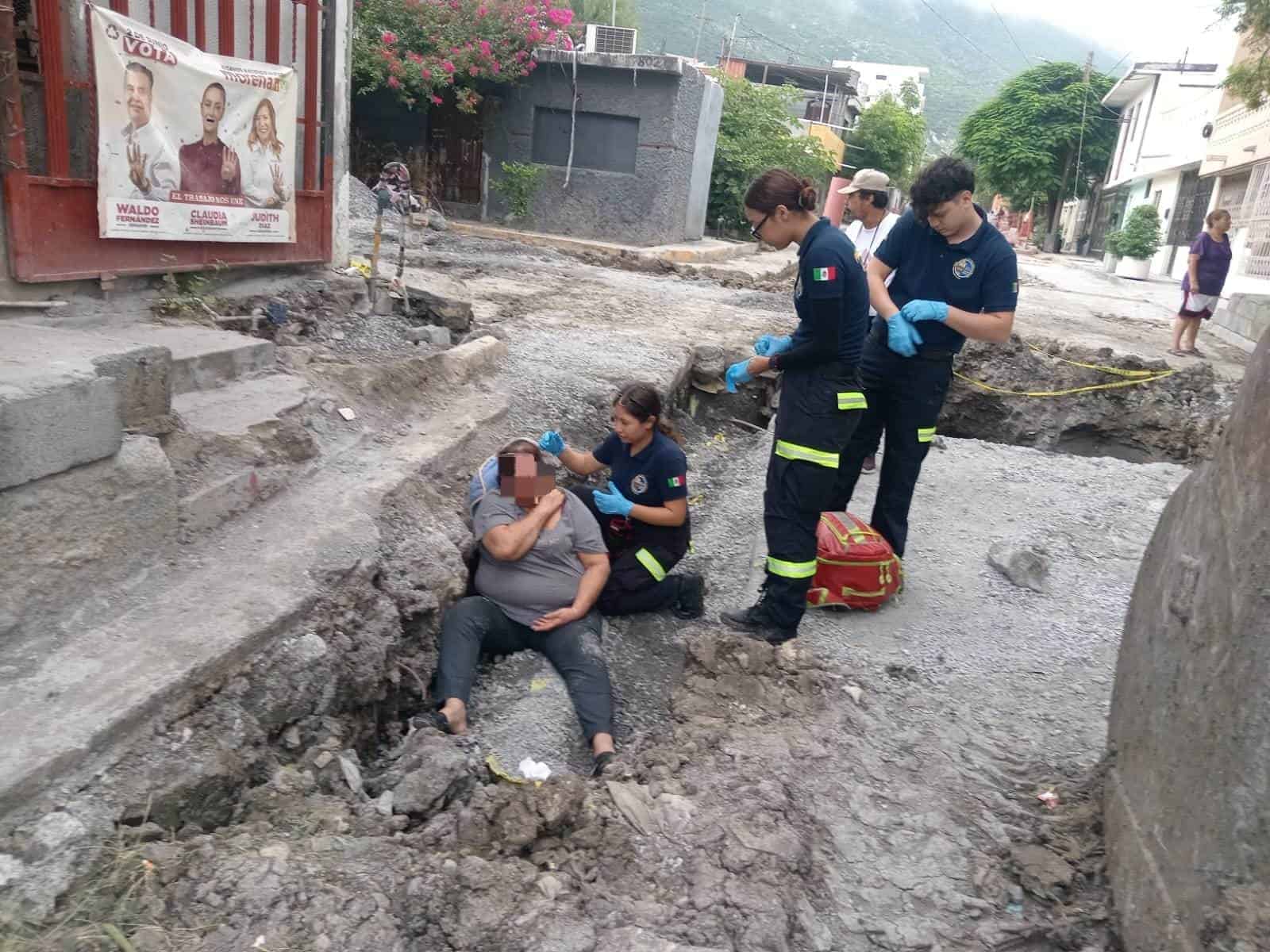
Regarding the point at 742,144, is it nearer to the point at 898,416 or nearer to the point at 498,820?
the point at 898,416

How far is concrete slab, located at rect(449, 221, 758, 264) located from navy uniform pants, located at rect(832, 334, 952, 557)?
31.2 ft

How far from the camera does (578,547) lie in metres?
Result: 3.58

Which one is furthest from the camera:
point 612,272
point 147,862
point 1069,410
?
point 612,272

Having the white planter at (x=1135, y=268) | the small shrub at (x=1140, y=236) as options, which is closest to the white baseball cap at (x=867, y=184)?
the white planter at (x=1135, y=268)

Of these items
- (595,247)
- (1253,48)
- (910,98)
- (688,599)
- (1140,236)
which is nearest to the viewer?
(688,599)


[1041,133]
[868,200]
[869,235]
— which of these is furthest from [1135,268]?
[868,200]

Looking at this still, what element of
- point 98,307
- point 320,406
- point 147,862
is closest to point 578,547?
point 320,406

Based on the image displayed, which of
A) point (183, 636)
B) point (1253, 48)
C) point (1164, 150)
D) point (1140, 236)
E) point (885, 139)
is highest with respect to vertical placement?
point (885, 139)

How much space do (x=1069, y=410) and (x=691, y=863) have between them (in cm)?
674

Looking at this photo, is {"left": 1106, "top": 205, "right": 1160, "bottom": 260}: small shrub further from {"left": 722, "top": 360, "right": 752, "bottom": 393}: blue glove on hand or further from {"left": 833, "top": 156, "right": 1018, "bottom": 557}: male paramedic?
{"left": 722, "top": 360, "right": 752, "bottom": 393}: blue glove on hand

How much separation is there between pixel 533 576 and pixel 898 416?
5.22ft

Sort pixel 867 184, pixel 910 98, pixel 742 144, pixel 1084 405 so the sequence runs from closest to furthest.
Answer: pixel 867 184 → pixel 1084 405 → pixel 742 144 → pixel 910 98

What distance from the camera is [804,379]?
3289 millimetres

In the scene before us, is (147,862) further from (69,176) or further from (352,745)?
(69,176)
